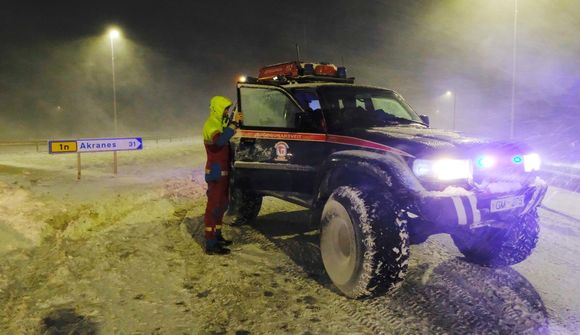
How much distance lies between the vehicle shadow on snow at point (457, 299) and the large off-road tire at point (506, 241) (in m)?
0.15

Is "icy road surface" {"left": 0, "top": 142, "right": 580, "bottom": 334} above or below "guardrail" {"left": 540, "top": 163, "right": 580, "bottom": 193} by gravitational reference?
below

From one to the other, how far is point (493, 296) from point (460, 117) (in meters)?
59.9

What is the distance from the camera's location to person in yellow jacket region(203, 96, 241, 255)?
5.34 meters

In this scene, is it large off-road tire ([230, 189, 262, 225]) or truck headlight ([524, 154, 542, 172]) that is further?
large off-road tire ([230, 189, 262, 225])

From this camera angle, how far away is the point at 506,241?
15.1 feet

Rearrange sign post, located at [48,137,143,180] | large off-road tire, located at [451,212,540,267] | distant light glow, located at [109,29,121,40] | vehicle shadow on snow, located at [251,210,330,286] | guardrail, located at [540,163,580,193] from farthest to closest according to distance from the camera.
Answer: distant light glow, located at [109,29,121,40] → sign post, located at [48,137,143,180] → guardrail, located at [540,163,580,193] → vehicle shadow on snow, located at [251,210,330,286] → large off-road tire, located at [451,212,540,267]

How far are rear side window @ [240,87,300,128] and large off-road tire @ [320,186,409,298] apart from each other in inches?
62.7

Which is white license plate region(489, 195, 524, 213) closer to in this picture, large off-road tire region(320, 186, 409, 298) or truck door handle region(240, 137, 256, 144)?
large off-road tire region(320, 186, 409, 298)

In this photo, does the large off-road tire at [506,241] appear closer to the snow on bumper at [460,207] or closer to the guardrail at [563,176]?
the snow on bumper at [460,207]

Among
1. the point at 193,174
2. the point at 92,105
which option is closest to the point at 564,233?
the point at 193,174

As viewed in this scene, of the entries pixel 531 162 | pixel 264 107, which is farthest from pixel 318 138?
pixel 531 162

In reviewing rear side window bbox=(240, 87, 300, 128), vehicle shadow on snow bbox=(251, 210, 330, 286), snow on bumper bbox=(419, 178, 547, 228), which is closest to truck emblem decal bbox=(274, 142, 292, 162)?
rear side window bbox=(240, 87, 300, 128)

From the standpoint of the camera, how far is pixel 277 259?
5.20 meters

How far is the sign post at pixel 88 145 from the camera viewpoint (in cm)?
1068
